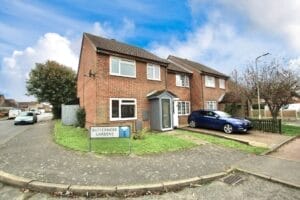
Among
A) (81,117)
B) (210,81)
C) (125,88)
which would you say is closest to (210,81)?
(210,81)

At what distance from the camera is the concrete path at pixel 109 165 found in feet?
20.6

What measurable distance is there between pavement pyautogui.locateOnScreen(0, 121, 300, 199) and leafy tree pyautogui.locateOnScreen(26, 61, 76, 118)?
2494 centimetres

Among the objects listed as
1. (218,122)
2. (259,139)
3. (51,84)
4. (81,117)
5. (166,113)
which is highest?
(51,84)

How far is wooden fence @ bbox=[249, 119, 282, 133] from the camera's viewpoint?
679 inches

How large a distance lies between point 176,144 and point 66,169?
227 inches

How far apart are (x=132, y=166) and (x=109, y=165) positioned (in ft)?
2.68

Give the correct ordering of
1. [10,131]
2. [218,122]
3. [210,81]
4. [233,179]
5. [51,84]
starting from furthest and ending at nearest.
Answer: [51,84] → [210,81] → [10,131] → [218,122] → [233,179]

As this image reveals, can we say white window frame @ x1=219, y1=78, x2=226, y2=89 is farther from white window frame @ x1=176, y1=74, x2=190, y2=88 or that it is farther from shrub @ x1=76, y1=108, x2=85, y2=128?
shrub @ x1=76, y1=108, x2=85, y2=128

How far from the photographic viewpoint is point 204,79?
77.5 ft

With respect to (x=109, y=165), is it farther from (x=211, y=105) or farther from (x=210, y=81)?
(x=210, y=81)

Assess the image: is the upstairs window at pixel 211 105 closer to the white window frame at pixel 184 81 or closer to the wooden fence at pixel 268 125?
the white window frame at pixel 184 81

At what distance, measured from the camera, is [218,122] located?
55.1 feet

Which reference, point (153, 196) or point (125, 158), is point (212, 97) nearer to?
point (125, 158)

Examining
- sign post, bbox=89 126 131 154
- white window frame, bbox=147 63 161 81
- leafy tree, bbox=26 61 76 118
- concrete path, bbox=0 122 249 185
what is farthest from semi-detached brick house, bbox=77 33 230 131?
leafy tree, bbox=26 61 76 118
